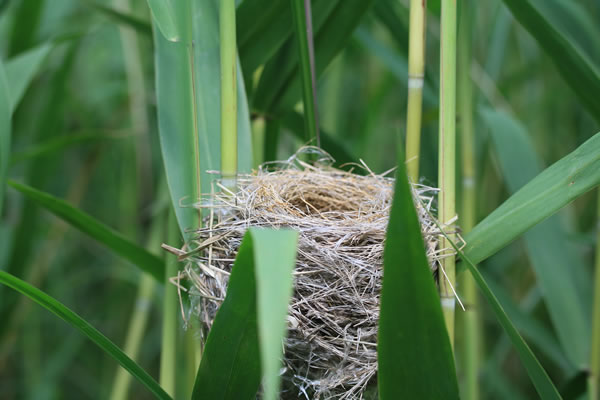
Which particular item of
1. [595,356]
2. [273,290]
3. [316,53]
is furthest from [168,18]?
[595,356]

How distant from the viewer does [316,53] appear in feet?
2.06

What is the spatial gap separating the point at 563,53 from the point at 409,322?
36 cm

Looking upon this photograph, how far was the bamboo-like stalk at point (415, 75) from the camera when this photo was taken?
47 centimetres

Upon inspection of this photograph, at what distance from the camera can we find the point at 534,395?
1.33 metres

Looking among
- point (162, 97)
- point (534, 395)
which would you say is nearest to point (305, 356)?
point (162, 97)

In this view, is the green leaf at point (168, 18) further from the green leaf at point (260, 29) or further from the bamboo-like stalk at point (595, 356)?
the bamboo-like stalk at point (595, 356)

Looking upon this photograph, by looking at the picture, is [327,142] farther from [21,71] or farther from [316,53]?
[21,71]

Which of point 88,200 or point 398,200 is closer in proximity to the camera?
point 398,200

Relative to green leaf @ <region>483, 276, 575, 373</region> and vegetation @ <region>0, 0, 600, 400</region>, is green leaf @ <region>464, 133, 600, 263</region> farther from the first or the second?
green leaf @ <region>483, 276, 575, 373</region>

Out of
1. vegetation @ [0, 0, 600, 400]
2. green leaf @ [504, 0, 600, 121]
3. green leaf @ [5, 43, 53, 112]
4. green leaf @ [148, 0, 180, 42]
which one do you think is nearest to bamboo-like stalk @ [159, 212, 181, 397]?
vegetation @ [0, 0, 600, 400]

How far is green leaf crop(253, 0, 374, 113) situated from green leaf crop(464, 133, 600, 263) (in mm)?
286

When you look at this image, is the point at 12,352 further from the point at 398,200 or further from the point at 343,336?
the point at 398,200

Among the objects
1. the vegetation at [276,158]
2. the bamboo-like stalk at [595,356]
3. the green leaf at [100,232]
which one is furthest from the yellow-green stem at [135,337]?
the bamboo-like stalk at [595,356]

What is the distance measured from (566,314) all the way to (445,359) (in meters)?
0.48
